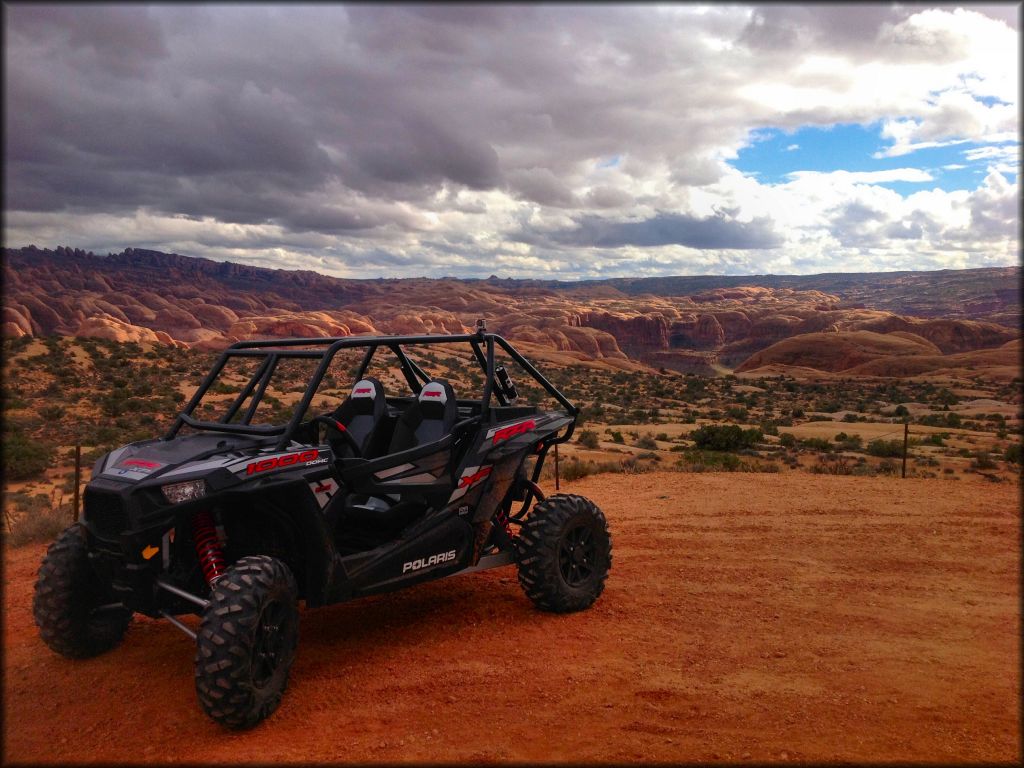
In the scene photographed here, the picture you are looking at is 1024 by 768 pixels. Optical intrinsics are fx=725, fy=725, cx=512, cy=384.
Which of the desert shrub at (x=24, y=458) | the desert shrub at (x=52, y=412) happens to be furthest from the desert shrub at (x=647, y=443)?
the desert shrub at (x=52, y=412)

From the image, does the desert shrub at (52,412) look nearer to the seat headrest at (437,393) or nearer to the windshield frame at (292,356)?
the windshield frame at (292,356)

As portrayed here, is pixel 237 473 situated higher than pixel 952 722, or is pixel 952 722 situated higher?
pixel 237 473

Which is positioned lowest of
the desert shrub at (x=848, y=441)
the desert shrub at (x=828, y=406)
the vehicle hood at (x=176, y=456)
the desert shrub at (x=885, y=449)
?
the desert shrub at (x=828, y=406)

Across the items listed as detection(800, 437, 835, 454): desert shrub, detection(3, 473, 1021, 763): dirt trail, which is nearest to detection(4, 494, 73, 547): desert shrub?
detection(3, 473, 1021, 763): dirt trail

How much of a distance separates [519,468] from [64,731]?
3.83m

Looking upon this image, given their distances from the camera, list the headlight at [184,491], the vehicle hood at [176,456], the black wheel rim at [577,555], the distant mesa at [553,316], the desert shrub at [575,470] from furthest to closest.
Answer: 1. the distant mesa at [553,316]
2. the desert shrub at [575,470]
3. the black wheel rim at [577,555]
4. the vehicle hood at [176,456]
5. the headlight at [184,491]

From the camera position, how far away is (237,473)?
453cm

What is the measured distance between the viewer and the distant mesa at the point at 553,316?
259 ft

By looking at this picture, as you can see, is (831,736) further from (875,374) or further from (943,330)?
(943,330)

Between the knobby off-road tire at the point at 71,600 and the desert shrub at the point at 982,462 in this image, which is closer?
the knobby off-road tire at the point at 71,600

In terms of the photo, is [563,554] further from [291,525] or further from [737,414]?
[737,414]

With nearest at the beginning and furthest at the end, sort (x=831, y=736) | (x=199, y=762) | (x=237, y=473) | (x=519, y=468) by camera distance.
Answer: (x=199, y=762)
(x=831, y=736)
(x=237, y=473)
(x=519, y=468)

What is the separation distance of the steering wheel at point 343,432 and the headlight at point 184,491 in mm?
1106

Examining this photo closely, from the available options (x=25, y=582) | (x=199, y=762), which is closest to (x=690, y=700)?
(x=199, y=762)
